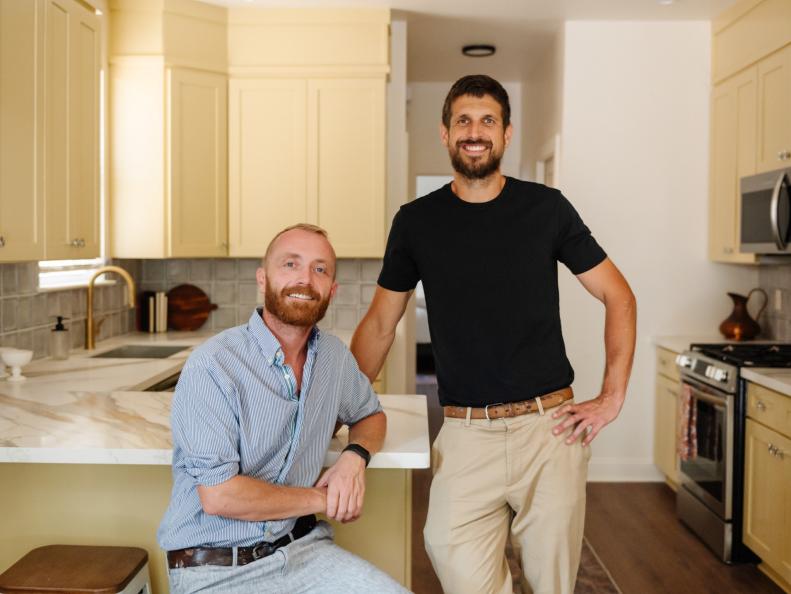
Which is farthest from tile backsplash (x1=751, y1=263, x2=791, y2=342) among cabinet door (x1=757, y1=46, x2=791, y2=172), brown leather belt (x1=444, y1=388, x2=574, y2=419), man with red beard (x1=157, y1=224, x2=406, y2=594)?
man with red beard (x1=157, y1=224, x2=406, y2=594)

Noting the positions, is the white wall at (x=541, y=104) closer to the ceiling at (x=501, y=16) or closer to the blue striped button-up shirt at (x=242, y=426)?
the ceiling at (x=501, y=16)

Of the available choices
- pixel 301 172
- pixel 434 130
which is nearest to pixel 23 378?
pixel 301 172

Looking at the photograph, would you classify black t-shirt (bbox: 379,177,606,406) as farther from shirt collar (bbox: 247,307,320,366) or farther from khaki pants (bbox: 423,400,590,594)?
shirt collar (bbox: 247,307,320,366)

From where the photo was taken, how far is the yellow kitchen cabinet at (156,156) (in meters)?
4.25

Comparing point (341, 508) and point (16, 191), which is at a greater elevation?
point (16, 191)

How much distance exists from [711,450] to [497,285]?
2274mm

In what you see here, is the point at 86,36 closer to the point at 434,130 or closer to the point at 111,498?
the point at 111,498

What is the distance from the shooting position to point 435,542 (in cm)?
206

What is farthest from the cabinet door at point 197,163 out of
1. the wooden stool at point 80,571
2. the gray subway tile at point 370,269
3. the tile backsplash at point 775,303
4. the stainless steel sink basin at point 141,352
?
the tile backsplash at point 775,303

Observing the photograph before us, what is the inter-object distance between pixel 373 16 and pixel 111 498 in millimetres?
3164

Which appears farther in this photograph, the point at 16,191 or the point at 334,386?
the point at 16,191

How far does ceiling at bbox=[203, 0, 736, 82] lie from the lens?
4.46 meters

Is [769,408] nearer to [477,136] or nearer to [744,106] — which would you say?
[744,106]

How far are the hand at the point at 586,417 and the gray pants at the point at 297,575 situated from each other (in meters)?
0.57
